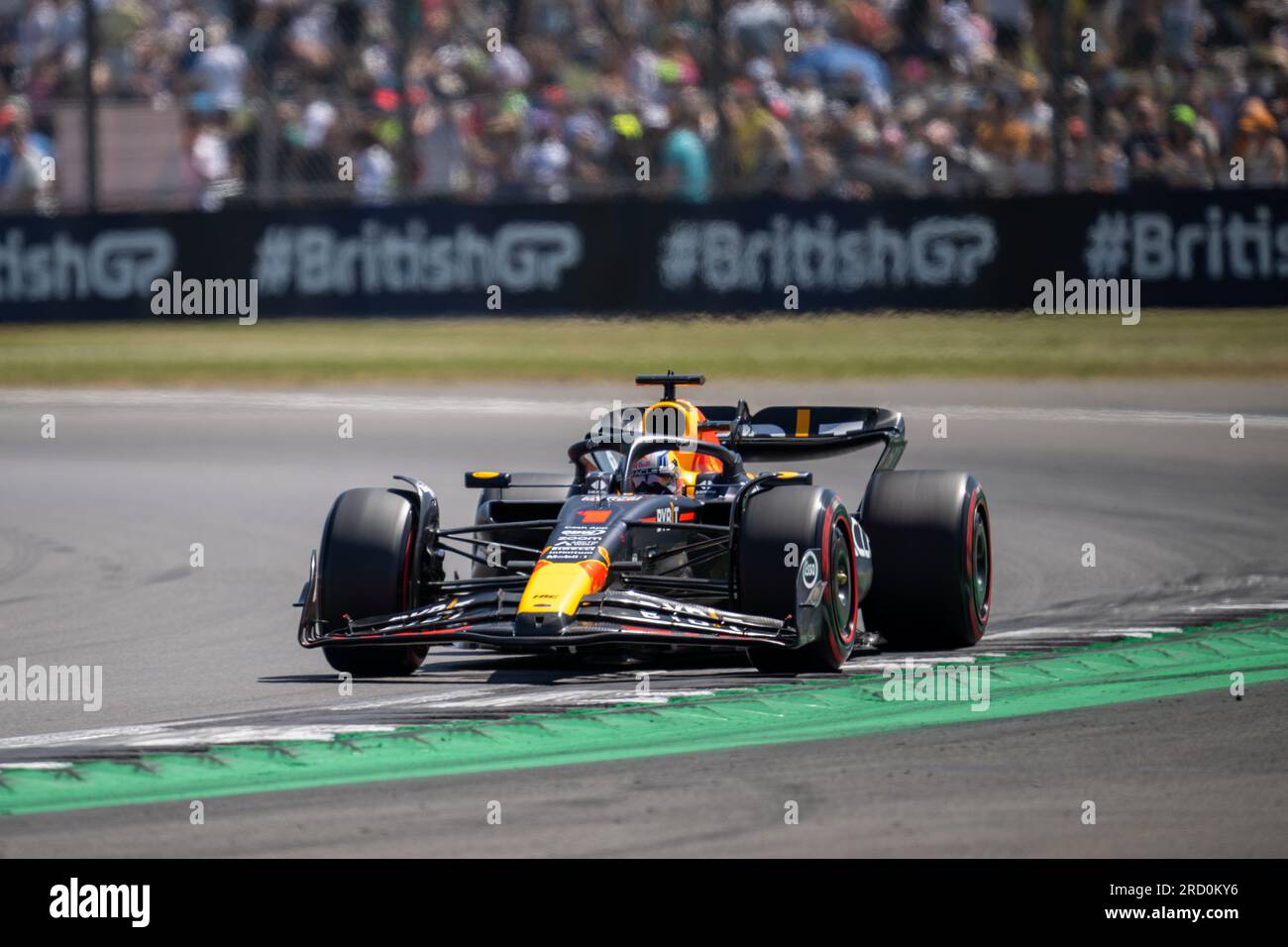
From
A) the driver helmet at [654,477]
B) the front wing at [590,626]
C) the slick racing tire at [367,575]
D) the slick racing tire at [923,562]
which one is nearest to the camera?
the front wing at [590,626]

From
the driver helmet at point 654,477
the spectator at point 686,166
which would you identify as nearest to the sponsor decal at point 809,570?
the driver helmet at point 654,477

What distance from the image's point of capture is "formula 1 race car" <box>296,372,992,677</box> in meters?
7.44

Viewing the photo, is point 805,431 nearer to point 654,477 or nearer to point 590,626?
point 654,477

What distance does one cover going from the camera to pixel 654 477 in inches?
329

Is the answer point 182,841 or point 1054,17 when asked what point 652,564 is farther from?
point 1054,17

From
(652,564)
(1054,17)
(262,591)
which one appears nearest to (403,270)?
(1054,17)

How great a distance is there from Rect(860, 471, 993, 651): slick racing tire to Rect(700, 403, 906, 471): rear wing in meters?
0.59

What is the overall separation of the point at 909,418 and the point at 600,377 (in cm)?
421

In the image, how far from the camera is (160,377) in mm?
21141

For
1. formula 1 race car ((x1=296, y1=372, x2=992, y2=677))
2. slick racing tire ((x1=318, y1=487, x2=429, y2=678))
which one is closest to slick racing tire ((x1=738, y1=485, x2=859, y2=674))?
formula 1 race car ((x1=296, y1=372, x2=992, y2=677))

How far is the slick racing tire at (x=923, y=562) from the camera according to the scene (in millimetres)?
8242

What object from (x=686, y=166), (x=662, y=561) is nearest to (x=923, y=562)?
(x=662, y=561)

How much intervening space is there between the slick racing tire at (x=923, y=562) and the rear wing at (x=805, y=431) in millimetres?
589

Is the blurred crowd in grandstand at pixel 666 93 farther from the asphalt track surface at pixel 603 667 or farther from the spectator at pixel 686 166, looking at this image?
the asphalt track surface at pixel 603 667
